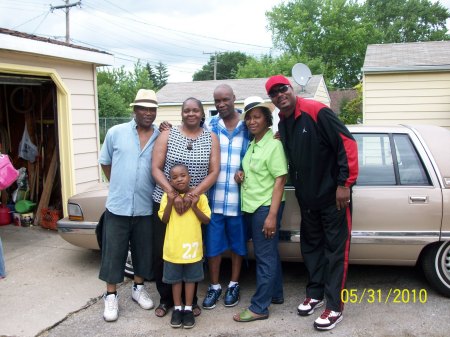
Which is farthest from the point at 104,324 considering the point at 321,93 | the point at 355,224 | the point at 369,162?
the point at 321,93

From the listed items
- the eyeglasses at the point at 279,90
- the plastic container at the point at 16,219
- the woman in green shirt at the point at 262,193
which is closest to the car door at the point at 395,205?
the woman in green shirt at the point at 262,193

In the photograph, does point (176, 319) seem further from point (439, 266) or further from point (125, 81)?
point (125, 81)

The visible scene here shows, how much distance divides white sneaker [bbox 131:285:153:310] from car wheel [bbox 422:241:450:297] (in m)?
2.42

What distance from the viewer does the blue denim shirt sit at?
144 inches

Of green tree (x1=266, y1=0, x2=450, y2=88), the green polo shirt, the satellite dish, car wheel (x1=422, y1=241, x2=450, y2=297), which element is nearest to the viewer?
the green polo shirt

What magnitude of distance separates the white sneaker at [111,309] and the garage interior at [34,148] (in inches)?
131

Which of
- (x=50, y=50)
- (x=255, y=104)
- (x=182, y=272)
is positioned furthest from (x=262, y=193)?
(x=50, y=50)

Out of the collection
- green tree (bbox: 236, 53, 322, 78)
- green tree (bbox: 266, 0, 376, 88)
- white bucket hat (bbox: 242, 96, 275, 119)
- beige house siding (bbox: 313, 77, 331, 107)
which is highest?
green tree (bbox: 266, 0, 376, 88)

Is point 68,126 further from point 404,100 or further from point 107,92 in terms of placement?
point 107,92

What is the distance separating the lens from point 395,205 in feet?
12.7

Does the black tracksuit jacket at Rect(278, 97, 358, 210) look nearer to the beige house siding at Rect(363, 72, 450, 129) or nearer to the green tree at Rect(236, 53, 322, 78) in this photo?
the beige house siding at Rect(363, 72, 450, 129)

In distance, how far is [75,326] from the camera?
3717 millimetres

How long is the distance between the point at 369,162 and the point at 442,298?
4.37ft

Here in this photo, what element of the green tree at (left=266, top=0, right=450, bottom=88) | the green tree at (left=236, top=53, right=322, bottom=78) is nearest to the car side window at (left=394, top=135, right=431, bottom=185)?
the green tree at (left=236, top=53, right=322, bottom=78)
